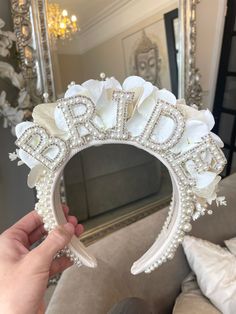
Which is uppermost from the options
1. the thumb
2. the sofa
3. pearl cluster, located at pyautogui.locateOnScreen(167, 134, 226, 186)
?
pearl cluster, located at pyautogui.locateOnScreen(167, 134, 226, 186)

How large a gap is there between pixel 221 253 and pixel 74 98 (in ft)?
2.23

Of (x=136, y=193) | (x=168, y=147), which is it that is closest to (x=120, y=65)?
(x=136, y=193)

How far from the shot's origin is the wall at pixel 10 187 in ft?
3.89

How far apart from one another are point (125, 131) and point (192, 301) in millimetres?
587

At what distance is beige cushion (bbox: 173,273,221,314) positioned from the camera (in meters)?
0.80

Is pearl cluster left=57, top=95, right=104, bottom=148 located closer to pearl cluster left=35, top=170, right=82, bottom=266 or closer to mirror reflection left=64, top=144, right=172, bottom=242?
pearl cluster left=35, top=170, right=82, bottom=266

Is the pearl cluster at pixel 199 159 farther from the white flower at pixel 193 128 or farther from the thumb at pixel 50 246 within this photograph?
the thumb at pixel 50 246

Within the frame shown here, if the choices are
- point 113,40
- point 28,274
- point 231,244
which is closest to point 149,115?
point 28,274

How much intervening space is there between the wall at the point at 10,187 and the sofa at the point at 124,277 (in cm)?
53

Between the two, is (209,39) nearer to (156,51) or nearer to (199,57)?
(199,57)

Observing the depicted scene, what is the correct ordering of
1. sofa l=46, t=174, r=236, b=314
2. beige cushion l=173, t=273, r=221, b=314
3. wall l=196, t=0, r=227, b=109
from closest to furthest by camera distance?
sofa l=46, t=174, r=236, b=314, beige cushion l=173, t=273, r=221, b=314, wall l=196, t=0, r=227, b=109

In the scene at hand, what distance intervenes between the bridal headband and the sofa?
301 millimetres

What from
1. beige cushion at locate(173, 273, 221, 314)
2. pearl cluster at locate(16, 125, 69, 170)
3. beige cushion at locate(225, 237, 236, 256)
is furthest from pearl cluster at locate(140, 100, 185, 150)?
beige cushion at locate(225, 237, 236, 256)

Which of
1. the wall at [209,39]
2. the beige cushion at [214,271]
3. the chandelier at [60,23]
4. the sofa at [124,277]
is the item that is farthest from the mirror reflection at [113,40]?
the beige cushion at [214,271]
